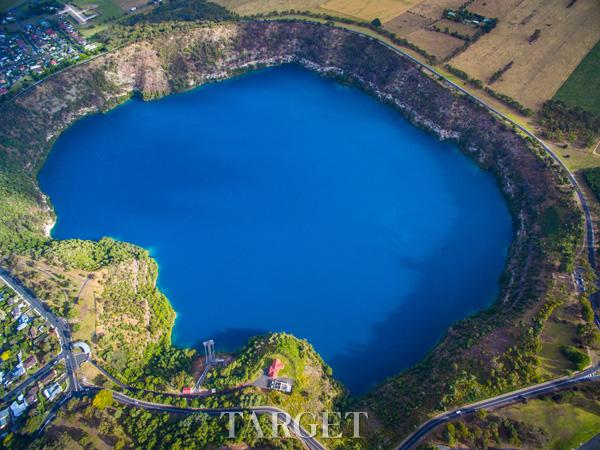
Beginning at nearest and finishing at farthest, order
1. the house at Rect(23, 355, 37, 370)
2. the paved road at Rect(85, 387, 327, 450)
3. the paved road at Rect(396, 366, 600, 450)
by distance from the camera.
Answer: the paved road at Rect(396, 366, 600, 450) → the paved road at Rect(85, 387, 327, 450) → the house at Rect(23, 355, 37, 370)

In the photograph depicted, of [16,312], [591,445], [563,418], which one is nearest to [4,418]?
[16,312]

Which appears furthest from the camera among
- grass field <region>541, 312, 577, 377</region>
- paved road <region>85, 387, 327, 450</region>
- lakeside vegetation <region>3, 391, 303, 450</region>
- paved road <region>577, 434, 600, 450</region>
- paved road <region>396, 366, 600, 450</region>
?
grass field <region>541, 312, 577, 377</region>

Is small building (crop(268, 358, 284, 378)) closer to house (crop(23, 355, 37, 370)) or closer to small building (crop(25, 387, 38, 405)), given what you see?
small building (crop(25, 387, 38, 405))

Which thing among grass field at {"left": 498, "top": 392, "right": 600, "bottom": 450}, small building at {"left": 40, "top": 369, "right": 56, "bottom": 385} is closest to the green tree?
small building at {"left": 40, "top": 369, "right": 56, "bottom": 385}

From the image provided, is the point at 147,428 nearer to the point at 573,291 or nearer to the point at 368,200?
the point at 368,200

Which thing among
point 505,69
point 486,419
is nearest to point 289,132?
point 505,69

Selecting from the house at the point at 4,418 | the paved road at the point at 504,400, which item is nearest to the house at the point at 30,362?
the house at the point at 4,418
